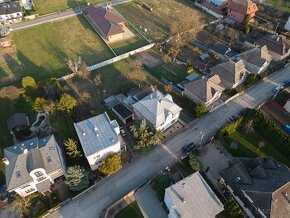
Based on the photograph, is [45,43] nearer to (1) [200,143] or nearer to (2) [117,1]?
(2) [117,1]

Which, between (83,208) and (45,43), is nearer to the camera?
(83,208)

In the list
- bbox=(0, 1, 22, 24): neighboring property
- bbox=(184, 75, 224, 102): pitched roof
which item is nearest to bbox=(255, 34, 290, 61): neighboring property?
bbox=(184, 75, 224, 102): pitched roof

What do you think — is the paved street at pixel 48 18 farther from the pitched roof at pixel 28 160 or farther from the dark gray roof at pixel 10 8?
the pitched roof at pixel 28 160

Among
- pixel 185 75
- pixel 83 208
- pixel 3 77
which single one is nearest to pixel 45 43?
pixel 3 77

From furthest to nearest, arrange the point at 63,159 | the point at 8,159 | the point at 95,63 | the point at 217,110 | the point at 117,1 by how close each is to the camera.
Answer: the point at 117,1 → the point at 95,63 → the point at 217,110 → the point at 63,159 → the point at 8,159

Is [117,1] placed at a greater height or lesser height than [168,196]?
greater

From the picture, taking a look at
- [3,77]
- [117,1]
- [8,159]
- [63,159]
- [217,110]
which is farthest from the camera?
[117,1]

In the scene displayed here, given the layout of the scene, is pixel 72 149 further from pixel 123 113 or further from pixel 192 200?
pixel 192 200

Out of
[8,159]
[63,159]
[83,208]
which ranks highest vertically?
[8,159]

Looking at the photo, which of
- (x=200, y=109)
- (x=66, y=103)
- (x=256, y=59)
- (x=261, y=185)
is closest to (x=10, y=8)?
(x=66, y=103)
